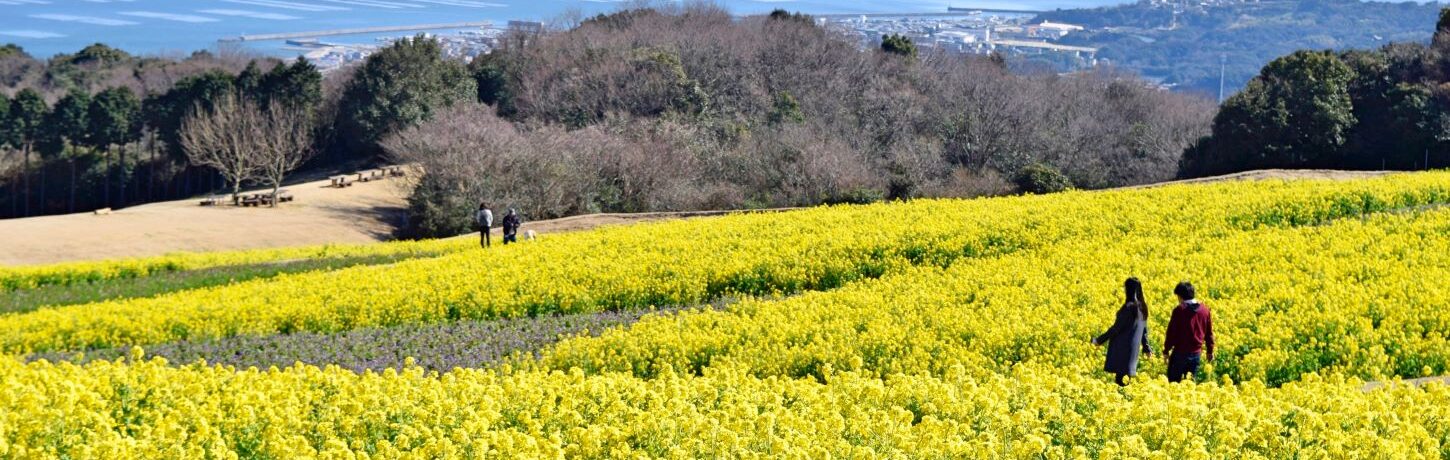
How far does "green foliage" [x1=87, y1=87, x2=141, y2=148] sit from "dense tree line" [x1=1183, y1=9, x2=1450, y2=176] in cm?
4889

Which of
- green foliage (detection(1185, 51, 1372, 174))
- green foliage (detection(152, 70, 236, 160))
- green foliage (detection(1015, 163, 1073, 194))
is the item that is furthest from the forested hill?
green foliage (detection(152, 70, 236, 160))

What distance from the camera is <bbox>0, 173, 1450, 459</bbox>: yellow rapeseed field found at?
8.26 metres

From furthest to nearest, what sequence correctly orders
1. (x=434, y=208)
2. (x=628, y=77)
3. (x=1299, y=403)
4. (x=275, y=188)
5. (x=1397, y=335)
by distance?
1. (x=628, y=77)
2. (x=275, y=188)
3. (x=434, y=208)
4. (x=1397, y=335)
5. (x=1299, y=403)

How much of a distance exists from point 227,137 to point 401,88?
879 cm

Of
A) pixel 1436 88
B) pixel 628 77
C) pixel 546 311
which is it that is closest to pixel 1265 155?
pixel 1436 88

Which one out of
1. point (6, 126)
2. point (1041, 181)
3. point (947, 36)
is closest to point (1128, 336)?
point (1041, 181)

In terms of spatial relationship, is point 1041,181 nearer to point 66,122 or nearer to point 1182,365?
point 1182,365

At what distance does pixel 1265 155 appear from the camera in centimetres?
4584

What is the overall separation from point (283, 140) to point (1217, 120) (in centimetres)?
3950

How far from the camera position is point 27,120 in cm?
6347

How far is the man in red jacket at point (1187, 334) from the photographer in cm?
1150

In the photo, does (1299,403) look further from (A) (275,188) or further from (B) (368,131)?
(B) (368,131)

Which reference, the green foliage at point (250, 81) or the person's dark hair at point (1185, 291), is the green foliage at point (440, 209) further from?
the person's dark hair at point (1185, 291)

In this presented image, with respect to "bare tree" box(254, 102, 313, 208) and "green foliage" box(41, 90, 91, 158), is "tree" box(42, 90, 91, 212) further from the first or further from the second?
"bare tree" box(254, 102, 313, 208)
